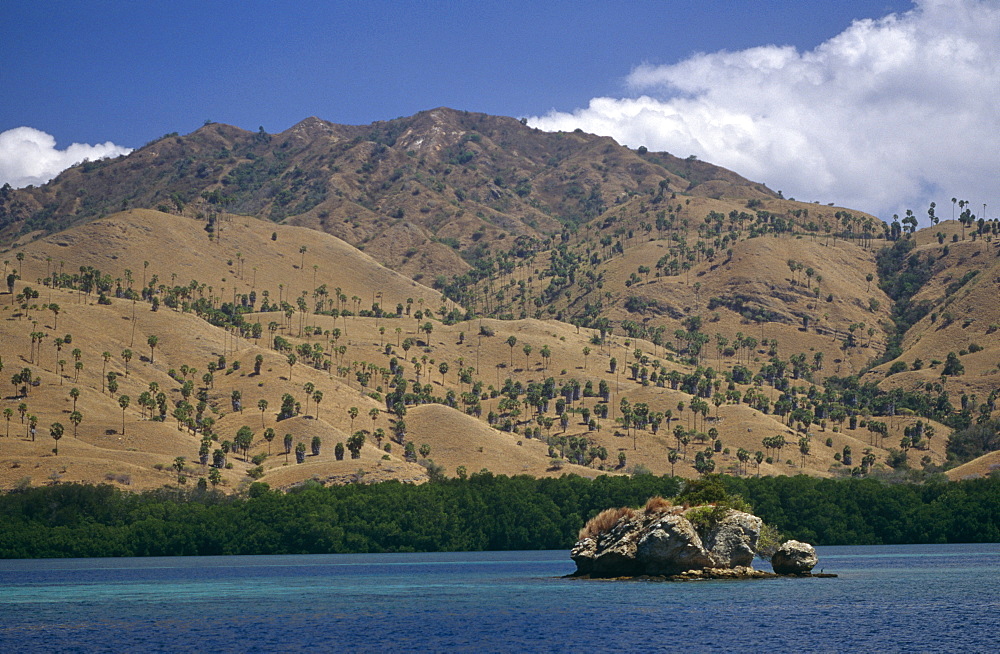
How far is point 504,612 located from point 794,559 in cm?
3167

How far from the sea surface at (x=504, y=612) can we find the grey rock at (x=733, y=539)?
3360 millimetres

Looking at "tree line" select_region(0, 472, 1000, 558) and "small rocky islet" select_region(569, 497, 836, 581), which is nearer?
"small rocky islet" select_region(569, 497, 836, 581)

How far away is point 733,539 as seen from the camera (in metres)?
91.9

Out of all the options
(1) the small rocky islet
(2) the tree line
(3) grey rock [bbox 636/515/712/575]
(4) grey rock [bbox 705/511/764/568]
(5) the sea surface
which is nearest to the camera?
(5) the sea surface

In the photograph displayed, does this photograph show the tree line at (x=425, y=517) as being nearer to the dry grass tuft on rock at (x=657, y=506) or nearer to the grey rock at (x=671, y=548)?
the grey rock at (x=671, y=548)

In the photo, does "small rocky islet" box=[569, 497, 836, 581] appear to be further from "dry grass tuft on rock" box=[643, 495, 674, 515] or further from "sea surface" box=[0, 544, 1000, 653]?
"sea surface" box=[0, 544, 1000, 653]

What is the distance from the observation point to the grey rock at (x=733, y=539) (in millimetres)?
91000

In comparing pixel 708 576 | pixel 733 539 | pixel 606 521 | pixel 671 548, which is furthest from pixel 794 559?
pixel 606 521

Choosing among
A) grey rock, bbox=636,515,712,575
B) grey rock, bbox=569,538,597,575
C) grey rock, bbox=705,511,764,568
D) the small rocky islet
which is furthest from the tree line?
grey rock, bbox=636,515,712,575

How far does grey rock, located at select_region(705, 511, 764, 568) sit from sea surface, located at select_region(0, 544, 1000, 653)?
11.0ft

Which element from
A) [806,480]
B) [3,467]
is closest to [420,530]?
[806,480]

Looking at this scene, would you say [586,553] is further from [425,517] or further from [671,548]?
[425,517]

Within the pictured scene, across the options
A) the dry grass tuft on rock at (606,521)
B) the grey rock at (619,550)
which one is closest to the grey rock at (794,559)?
the grey rock at (619,550)

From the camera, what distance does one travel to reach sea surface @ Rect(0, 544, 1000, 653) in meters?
63.3
